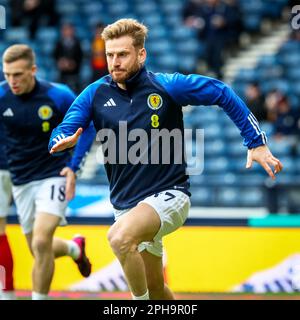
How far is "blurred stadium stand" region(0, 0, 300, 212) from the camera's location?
14.6 metres

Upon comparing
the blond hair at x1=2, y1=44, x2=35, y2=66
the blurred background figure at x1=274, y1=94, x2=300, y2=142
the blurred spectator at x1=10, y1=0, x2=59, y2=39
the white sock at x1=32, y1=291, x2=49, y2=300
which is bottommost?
the white sock at x1=32, y1=291, x2=49, y2=300

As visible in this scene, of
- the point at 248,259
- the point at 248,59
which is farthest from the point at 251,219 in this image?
the point at 248,59

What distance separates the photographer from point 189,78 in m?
6.27

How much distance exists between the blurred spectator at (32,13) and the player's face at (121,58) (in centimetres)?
1191

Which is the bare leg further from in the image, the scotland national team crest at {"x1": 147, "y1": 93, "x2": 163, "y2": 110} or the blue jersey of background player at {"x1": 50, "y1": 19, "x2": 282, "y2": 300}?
the scotland national team crest at {"x1": 147, "y1": 93, "x2": 163, "y2": 110}

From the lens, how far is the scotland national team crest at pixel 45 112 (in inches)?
316

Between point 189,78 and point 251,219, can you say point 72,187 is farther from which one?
point 251,219

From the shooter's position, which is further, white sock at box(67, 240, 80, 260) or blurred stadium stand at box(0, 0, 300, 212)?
blurred stadium stand at box(0, 0, 300, 212)

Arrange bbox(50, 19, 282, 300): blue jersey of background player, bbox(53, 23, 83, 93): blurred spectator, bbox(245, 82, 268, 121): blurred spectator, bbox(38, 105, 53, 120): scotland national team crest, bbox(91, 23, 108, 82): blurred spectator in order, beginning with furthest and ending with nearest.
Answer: bbox(53, 23, 83, 93): blurred spectator < bbox(91, 23, 108, 82): blurred spectator < bbox(245, 82, 268, 121): blurred spectator < bbox(38, 105, 53, 120): scotland national team crest < bbox(50, 19, 282, 300): blue jersey of background player

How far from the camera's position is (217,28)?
1633 cm

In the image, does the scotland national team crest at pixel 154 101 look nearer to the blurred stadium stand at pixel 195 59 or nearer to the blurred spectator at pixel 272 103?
the blurred stadium stand at pixel 195 59

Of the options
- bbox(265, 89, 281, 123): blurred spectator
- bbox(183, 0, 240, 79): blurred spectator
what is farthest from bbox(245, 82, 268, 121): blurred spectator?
bbox(183, 0, 240, 79): blurred spectator

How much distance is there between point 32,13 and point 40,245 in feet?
36.2

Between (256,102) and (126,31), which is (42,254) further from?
(256,102)
